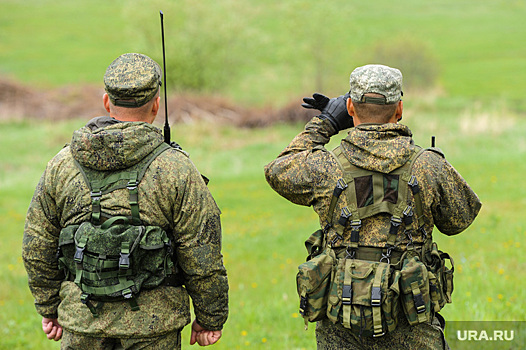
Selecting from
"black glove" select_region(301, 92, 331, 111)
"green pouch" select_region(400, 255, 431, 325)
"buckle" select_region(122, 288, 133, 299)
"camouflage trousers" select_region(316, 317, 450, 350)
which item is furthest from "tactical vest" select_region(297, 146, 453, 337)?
"buckle" select_region(122, 288, 133, 299)

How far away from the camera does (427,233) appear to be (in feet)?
11.9

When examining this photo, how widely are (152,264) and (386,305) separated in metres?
1.36

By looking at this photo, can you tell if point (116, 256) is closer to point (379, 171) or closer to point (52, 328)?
point (52, 328)

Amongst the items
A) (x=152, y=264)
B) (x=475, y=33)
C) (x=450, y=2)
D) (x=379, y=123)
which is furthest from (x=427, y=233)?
(x=450, y=2)

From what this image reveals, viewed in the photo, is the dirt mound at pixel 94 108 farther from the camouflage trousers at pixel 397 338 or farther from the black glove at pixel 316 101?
the camouflage trousers at pixel 397 338

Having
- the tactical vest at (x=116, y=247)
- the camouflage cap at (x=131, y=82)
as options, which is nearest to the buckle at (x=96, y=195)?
the tactical vest at (x=116, y=247)

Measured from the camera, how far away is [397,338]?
3566mm

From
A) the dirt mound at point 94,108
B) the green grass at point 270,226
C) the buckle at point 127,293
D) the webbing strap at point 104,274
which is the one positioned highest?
the webbing strap at point 104,274

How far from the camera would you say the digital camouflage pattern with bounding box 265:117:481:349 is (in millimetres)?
3475

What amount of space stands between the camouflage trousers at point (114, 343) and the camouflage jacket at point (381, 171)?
1.15 m

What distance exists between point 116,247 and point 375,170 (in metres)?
1.54

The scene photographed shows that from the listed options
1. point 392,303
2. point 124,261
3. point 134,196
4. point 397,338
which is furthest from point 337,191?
point 124,261

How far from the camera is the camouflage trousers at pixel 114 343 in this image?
3.40 m

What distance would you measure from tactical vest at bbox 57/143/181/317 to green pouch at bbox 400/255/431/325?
1372mm
